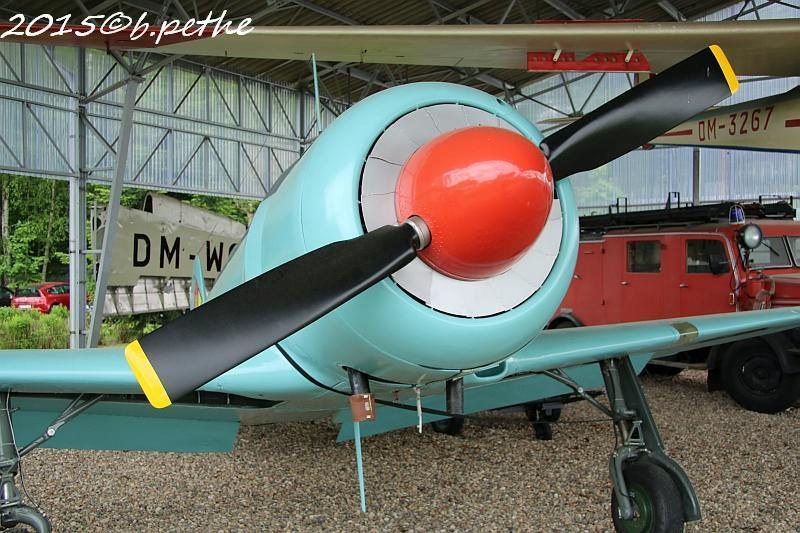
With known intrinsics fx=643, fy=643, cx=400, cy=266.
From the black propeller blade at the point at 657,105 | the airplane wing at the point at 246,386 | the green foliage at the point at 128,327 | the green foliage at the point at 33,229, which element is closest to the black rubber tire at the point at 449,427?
the airplane wing at the point at 246,386

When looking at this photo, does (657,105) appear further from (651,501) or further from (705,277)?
(705,277)

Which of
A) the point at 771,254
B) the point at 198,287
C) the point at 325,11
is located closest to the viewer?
the point at 198,287

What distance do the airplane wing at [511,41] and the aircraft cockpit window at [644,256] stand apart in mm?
2024

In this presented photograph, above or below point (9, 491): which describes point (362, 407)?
above

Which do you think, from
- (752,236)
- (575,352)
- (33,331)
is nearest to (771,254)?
(752,236)

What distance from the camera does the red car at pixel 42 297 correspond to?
56.7ft

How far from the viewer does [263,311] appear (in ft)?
5.83

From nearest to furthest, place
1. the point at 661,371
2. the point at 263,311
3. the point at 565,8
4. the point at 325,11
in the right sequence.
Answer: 1. the point at 263,311
2. the point at 661,371
3. the point at 325,11
4. the point at 565,8

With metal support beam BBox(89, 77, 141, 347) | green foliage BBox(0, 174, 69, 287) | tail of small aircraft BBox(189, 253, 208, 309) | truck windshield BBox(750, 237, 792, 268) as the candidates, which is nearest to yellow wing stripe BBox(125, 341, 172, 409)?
tail of small aircraft BBox(189, 253, 208, 309)

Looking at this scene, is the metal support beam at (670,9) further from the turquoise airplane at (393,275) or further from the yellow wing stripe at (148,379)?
the yellow wing stripe at (148,379)

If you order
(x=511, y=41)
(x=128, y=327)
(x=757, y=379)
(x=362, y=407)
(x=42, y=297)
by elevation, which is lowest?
(x=757, y=379)

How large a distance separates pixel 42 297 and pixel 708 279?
16.9m

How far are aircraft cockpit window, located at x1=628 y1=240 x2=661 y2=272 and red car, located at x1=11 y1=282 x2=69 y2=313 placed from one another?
49.7 feet

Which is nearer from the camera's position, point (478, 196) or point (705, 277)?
point (478, 196)
